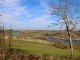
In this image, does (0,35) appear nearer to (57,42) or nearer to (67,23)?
(67,23)

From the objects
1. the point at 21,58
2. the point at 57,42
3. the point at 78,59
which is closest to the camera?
the point at 21,58

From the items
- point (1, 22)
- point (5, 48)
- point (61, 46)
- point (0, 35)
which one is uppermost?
point (1, 22)

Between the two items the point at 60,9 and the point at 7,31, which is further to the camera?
the point at 60,9

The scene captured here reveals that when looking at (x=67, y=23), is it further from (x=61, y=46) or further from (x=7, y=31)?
(x=61, y=46)

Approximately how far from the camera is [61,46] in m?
42.6

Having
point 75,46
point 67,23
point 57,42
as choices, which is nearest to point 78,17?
point 67,23

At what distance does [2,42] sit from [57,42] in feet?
116

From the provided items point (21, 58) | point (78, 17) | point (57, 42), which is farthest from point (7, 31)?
point (57, 42)

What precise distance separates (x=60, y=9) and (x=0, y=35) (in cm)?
1255

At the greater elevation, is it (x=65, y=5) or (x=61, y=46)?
(x=65, y=5)

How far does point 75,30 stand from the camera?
21.7m

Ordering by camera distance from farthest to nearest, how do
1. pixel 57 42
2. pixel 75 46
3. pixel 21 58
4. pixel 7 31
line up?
pixel 57 42 < pixel 75 46 < pixel 21 58 < pixel 7 31

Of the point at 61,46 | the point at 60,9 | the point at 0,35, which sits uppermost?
the point at 60,9

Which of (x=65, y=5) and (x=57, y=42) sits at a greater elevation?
(x=65, y=5)
